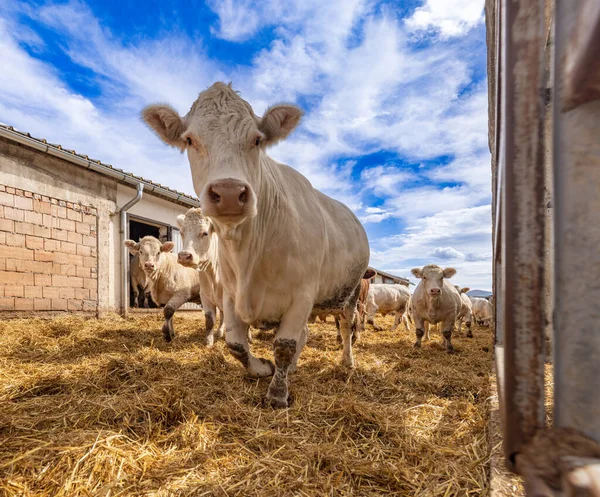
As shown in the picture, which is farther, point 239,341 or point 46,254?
point 46,254

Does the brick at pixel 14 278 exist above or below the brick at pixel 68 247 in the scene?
below

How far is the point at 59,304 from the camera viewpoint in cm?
792

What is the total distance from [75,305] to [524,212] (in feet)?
30.9

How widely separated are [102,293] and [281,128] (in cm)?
784

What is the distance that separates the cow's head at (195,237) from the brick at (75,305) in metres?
3.95

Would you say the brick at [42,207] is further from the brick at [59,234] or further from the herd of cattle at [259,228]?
the herd of cattle at [259,228]

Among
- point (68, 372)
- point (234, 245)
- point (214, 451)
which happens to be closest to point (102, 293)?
point (68, 372)

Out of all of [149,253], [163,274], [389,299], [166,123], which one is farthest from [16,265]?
[389,299]

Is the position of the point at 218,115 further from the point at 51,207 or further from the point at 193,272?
the point at 51,207

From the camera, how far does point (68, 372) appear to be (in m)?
3.61

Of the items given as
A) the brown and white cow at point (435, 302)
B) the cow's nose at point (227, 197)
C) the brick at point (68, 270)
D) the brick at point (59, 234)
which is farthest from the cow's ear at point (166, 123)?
the brick at point (68, 270)

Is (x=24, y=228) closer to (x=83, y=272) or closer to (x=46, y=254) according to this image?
(x=46, y=254)

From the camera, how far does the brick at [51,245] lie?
25.4 ft

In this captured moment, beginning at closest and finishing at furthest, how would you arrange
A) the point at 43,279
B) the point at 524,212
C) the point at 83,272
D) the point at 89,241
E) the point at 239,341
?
the point at 524,212, the point at 239,341, the point at 43,279, the point at 83,272, the point at 89,241
